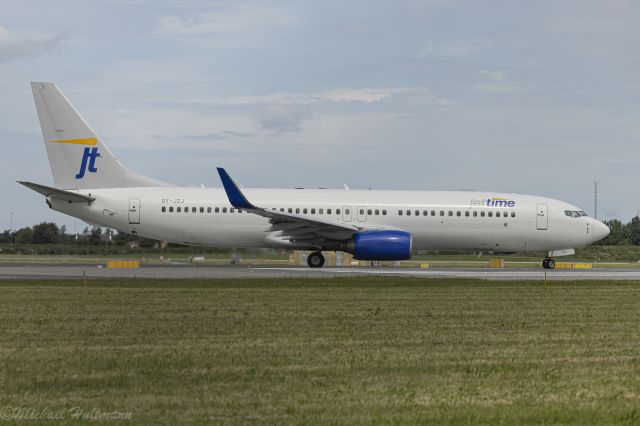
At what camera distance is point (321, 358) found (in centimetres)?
1115

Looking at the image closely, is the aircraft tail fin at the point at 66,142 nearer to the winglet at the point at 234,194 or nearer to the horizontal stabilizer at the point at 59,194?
the horizontal stabilizer at the point at 59,194

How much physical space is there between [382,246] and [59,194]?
13.6m

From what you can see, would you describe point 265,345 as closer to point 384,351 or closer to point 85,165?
point 384,351

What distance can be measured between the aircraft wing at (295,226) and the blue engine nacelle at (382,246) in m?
1.10

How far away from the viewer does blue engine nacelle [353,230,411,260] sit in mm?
33562

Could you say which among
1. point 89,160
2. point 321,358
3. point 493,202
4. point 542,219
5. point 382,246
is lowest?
point 321,358

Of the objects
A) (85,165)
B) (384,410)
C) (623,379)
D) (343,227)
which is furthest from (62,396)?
(85,165)

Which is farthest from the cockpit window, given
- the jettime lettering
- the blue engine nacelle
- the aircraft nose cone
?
the blue engine nacelle

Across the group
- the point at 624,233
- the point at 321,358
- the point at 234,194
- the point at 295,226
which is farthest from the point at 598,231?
the point at 624,233

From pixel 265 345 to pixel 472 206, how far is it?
26.0 metres

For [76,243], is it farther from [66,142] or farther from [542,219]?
[542,219]

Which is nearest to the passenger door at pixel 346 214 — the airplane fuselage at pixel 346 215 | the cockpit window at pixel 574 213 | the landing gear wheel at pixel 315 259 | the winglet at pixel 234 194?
the airplane fuselage at pixel 346 215

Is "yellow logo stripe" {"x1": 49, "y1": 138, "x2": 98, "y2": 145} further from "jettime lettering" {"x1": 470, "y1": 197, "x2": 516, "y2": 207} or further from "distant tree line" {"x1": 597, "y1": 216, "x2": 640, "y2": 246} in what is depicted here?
"distant tree line" {"x1": 597, "y1": 216, "x2": 640, "y2": 246}

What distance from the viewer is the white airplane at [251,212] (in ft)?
118
